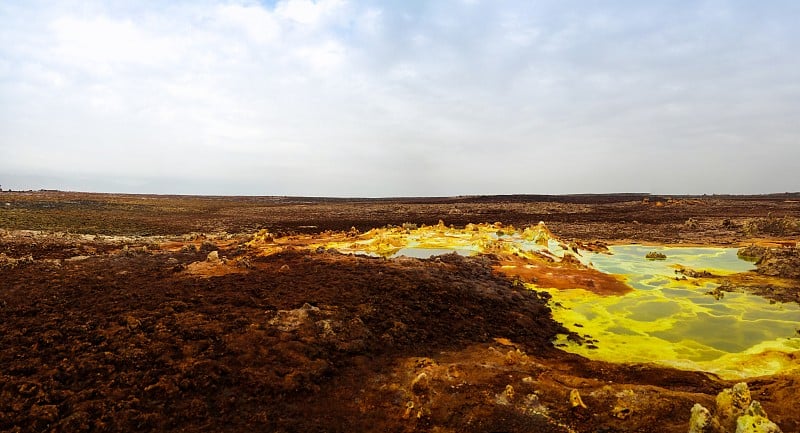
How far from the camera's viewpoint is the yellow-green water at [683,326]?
9797 mm

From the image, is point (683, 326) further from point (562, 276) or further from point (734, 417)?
point (734, 417)

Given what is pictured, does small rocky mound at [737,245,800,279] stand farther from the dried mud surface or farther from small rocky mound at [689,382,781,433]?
small rocky mound at [689,382,781,433]

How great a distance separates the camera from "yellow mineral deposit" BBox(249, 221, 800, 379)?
10.3 metres

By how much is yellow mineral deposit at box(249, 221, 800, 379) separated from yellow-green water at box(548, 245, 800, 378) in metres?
0.03

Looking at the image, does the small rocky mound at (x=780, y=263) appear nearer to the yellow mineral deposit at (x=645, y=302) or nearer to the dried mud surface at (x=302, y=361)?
the yellow mineral deposit at (x=645, y=302)

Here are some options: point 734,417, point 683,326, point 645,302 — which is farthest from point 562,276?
point 734,417

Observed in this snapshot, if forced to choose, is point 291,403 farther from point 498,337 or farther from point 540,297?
point 540,297

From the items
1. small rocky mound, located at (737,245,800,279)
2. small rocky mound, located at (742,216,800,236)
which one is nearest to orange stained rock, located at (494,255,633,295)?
small rocky mound, located at (737,245,800,279)

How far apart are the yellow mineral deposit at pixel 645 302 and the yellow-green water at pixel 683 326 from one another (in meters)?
0.03

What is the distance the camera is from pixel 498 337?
11180 millimetres

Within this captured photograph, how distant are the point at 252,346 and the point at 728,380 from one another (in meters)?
10.3

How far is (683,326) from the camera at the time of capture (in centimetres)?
1234

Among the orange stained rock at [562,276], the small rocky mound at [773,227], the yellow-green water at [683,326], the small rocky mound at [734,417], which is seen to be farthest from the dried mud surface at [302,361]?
the small rocky mound at [773,227]

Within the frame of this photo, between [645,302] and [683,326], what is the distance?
2610 mm
